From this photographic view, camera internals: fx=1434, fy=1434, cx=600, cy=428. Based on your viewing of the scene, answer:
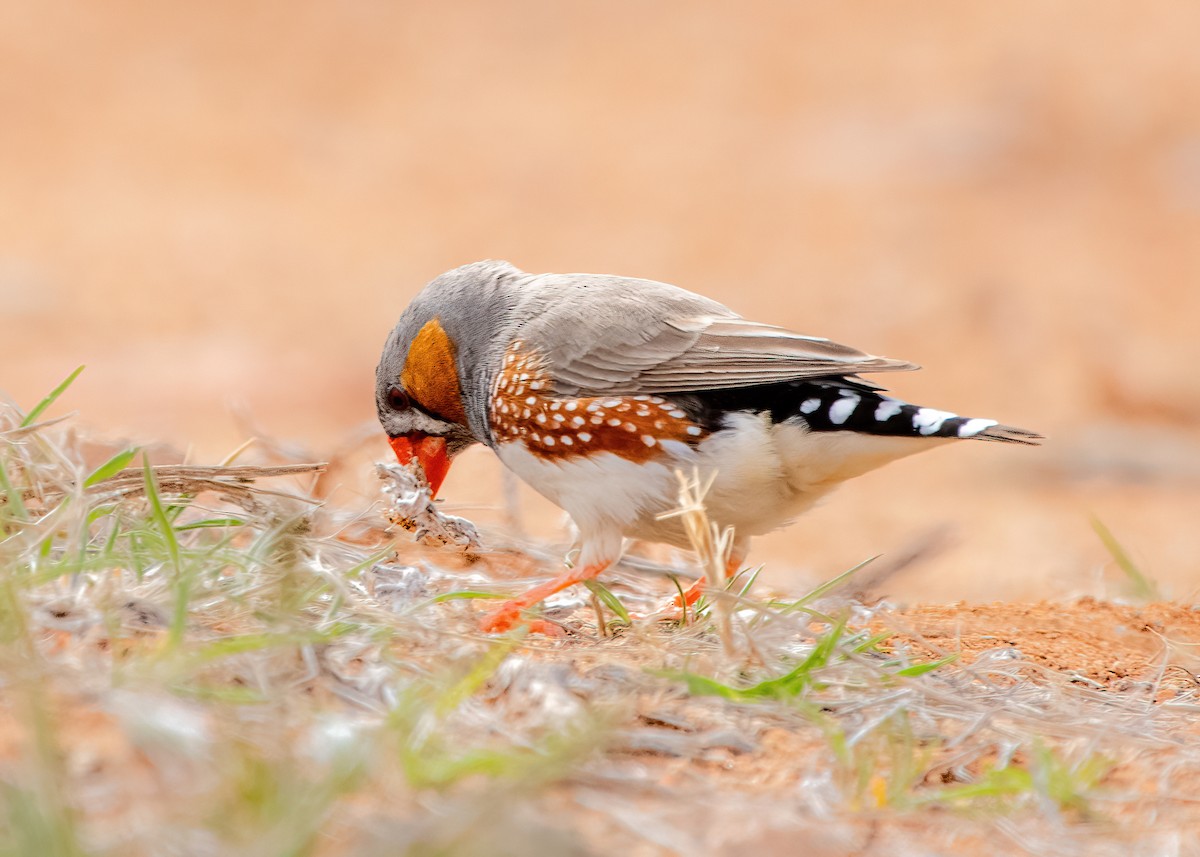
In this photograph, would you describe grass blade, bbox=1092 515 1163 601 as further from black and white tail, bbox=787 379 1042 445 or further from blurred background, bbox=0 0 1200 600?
black and white tail, bbox=787 379 1042 445

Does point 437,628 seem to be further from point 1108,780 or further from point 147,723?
point 1108,780

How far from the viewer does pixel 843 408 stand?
3.95 meters

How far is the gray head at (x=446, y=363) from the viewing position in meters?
4.41

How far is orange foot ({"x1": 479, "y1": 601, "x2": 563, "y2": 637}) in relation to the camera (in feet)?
12.1

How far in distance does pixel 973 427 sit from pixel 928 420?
155 millimetres

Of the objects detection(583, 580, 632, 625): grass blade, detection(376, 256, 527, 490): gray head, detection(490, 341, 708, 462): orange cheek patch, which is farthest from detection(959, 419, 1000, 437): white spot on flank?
detection(376, 256, 527, 490): gray head

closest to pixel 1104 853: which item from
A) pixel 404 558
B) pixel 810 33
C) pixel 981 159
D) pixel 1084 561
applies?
pixel 404 558

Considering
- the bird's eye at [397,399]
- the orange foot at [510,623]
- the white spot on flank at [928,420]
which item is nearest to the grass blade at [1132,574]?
the white spot on flank at [928,420]

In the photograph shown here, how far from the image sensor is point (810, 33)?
19438 millimetres

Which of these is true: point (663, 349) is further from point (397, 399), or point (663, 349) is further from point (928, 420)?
point (397, 399)

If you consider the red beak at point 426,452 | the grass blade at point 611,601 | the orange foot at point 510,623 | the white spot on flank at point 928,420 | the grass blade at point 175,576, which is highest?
the white spot on flank at point 928,420

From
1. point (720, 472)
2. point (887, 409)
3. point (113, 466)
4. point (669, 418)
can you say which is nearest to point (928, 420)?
point (887, 409)

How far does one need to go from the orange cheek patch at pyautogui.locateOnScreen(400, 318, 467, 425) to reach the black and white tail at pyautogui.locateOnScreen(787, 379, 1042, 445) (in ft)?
3.47

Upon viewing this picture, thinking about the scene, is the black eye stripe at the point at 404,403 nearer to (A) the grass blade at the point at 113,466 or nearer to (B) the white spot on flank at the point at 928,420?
(A) the grass blade at the point at 113,466
